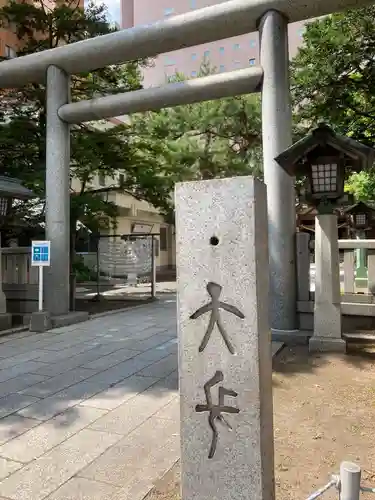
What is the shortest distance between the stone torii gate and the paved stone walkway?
2.09 metres

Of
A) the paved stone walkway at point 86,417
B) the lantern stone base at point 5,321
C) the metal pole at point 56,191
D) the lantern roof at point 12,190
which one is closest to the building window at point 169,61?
the metal pole at point 56,191

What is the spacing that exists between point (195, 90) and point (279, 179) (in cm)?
241

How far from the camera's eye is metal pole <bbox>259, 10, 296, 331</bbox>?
674cm

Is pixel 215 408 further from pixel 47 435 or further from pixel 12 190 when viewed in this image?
pixel 12 190

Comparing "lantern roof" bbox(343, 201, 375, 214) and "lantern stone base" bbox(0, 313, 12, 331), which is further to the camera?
"lantern roof" bbox(343, 201, 375, 214)

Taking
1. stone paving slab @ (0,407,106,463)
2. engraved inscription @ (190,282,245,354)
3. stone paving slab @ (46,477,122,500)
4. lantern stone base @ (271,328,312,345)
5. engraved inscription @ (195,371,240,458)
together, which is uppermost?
engraved inscription @ (190,282,245,354)

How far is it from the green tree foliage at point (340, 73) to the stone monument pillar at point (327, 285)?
5598 mm

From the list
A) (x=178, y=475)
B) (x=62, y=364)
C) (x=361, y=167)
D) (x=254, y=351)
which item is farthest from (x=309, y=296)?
(x=254, y=351)

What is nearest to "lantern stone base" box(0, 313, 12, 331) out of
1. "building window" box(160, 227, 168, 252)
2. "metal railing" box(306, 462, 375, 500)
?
"metal railing" box(306, 462, 375, 500)

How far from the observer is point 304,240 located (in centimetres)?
683

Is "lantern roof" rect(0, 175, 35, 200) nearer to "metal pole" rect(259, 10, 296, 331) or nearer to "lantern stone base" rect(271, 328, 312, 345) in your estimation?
"metal pole" rect(259, 10, 296, 331)

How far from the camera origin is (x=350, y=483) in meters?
1.96

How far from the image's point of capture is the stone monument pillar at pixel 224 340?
2.12 meters

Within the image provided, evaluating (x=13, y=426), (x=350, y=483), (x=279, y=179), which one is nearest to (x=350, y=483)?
(x=350, y=483)
